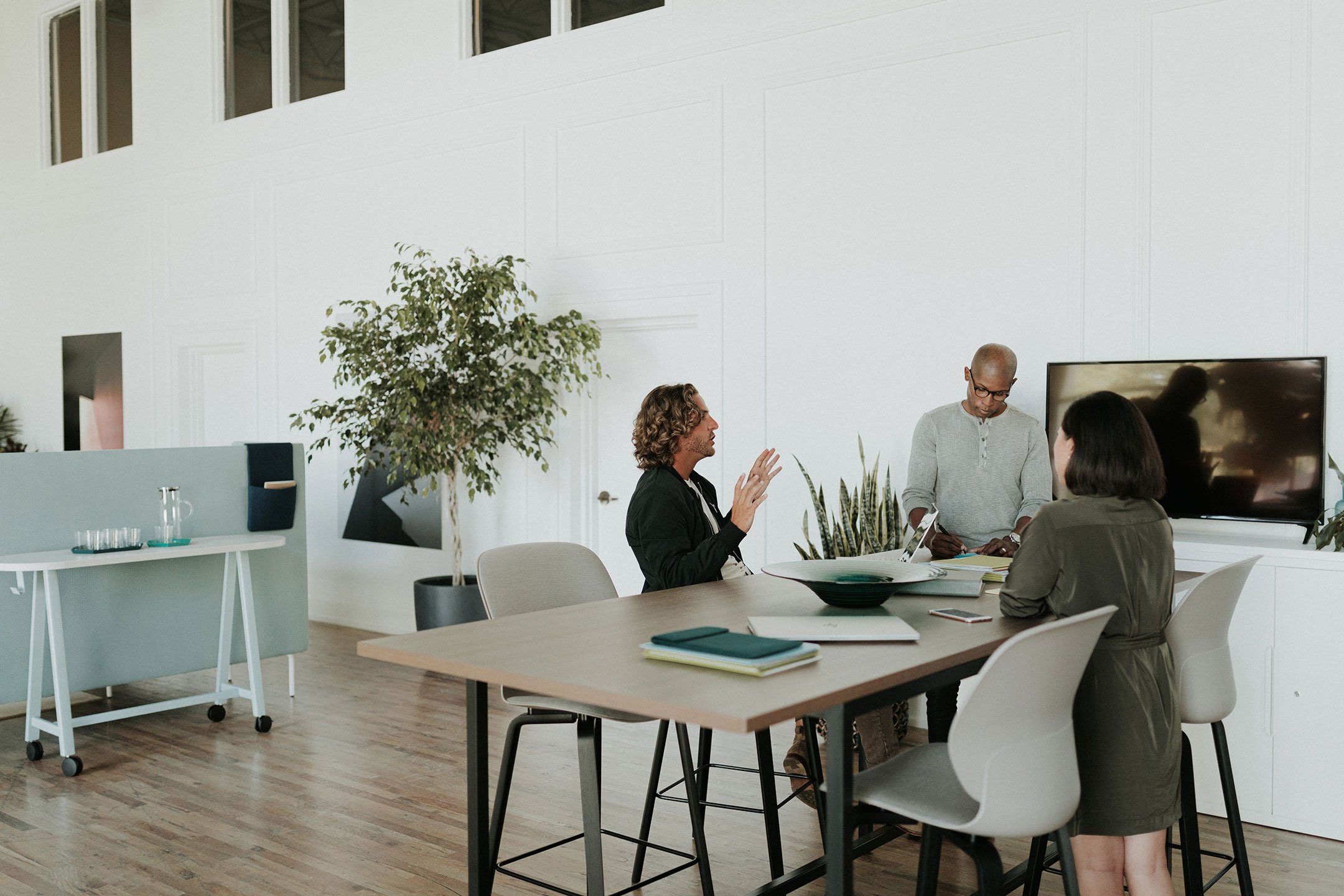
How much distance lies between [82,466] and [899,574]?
3.87 m

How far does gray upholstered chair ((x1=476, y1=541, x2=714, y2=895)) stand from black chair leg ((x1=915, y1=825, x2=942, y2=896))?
0.55 m

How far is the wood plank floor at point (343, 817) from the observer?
343 centimetres

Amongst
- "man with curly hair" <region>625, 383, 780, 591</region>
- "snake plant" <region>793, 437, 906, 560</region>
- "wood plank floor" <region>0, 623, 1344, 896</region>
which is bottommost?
"wood plank floor" <region>0, 623, 1344, 896</region>

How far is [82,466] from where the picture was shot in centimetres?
502

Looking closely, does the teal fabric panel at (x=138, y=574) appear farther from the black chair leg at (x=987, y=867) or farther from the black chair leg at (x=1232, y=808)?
the black chair leg at (x=1232, y=808)

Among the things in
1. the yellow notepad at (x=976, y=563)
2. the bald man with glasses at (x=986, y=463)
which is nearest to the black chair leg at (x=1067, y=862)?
the yellow notepad at (x=976, y=563)

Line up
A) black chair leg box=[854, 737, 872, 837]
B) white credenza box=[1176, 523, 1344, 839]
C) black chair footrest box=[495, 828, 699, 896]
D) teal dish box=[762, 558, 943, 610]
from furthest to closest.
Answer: white credenza box=[1176, 523, 1344, 839] < black chair leg box=[854, 737, 872, 837] < black chair footrest box=[495, 828, 699, 896] < teal dish box=[762, 558, 943, 610]

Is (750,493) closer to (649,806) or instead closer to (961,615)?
(961,615)

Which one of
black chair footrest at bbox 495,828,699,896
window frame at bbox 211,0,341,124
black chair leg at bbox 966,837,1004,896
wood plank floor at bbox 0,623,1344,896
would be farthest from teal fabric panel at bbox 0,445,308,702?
black chair leg at bbox 966,837,1004,896

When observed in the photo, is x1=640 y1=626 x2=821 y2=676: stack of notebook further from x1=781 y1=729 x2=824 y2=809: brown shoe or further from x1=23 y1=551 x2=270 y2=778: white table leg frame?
x1=23 y1=551 x2=270 y2=778: white table leg frame

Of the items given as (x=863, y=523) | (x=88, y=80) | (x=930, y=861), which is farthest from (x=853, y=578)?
(x=88, y=80)

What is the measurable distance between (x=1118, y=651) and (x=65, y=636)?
4.36 meters

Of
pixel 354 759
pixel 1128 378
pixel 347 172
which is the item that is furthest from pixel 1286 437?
pixel 347 172

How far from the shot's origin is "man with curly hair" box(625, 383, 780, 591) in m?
3.16
